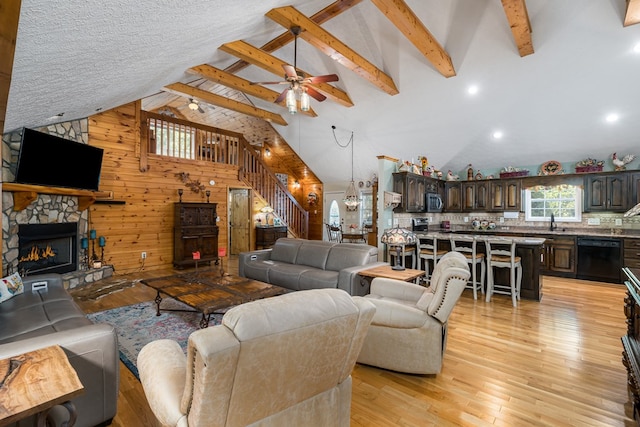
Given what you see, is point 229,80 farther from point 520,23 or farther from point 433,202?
point 433,202

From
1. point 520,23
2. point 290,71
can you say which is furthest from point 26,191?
point 520,23

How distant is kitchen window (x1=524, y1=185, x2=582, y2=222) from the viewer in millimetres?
6430

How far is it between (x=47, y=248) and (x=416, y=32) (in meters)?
6.29

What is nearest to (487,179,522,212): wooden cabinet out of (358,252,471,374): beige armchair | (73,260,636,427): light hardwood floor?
(73,260,636,427): light hardwood floor

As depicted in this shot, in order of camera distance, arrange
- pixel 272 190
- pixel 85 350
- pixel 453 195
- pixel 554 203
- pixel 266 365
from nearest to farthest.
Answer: pixel 266 365 → pixel 85 350 → pixel 554 203 → pixel 453 195 → pixel 272 190

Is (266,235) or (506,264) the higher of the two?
(266,235)

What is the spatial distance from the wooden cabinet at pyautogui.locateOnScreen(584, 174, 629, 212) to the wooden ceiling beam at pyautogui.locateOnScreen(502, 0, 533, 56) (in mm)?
3372

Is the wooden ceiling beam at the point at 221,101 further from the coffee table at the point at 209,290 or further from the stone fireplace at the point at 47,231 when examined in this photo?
the coffee table at the point at 209,290

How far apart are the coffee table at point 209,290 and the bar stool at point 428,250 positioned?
2651 mm

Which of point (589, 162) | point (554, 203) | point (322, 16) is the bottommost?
point (554, 203)

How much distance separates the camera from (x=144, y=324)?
136 inches

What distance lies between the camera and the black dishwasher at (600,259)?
539 cm

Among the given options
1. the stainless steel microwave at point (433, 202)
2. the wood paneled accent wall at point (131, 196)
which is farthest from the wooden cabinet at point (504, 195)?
the wood paneled accent wall at point (131, 196)

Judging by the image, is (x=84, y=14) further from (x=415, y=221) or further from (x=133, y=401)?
(x=415, y=221)
